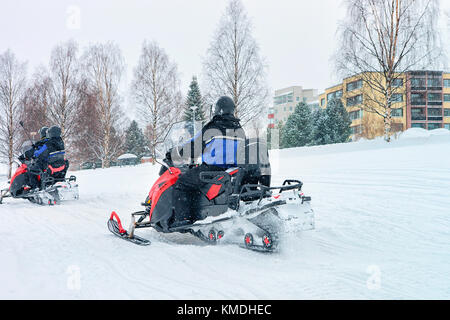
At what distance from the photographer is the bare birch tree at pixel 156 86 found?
23906mm

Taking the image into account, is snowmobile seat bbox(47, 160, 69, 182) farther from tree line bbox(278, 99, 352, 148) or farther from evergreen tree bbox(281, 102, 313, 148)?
evergreen tree bbox(281, 102, 313, 148)

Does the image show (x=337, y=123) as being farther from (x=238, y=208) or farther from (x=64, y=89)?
(x=238, y=208)

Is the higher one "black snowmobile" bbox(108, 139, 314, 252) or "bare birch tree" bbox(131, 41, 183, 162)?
"bare birch tree" bbox(131, 41, 183, 162)

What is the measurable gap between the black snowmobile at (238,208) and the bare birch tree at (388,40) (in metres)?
14.2

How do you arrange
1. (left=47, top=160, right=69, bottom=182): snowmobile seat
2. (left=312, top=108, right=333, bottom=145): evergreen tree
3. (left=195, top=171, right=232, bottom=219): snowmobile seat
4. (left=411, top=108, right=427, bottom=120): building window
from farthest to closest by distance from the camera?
(left=411, top=108, right=427, bottom=120): building window
(left=312, top=108, right=333, bottom=145): evergreen tree
(left=47, top=160, right=69, bottom=182): snowmobile seat
(left=195, top=171, right=232, bottom=219): snowmobile seat

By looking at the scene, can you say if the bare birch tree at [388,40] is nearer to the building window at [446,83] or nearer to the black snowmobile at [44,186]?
the black snowmobile at [44,186]

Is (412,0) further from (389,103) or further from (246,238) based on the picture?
(246,238)

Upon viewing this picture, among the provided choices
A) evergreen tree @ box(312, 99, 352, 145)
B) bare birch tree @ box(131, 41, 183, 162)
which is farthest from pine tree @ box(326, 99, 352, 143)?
bare birch tree @ box(131, 41, 183, 162)

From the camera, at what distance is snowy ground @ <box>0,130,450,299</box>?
2.51 metres

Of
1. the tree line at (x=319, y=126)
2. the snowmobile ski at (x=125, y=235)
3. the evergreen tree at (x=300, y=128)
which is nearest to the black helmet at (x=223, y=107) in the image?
the snowmobile ski at (x=125, y=235)

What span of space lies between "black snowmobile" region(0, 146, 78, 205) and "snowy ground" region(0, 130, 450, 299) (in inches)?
51.1

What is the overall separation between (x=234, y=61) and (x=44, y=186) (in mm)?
13089

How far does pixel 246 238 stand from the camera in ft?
12.1
